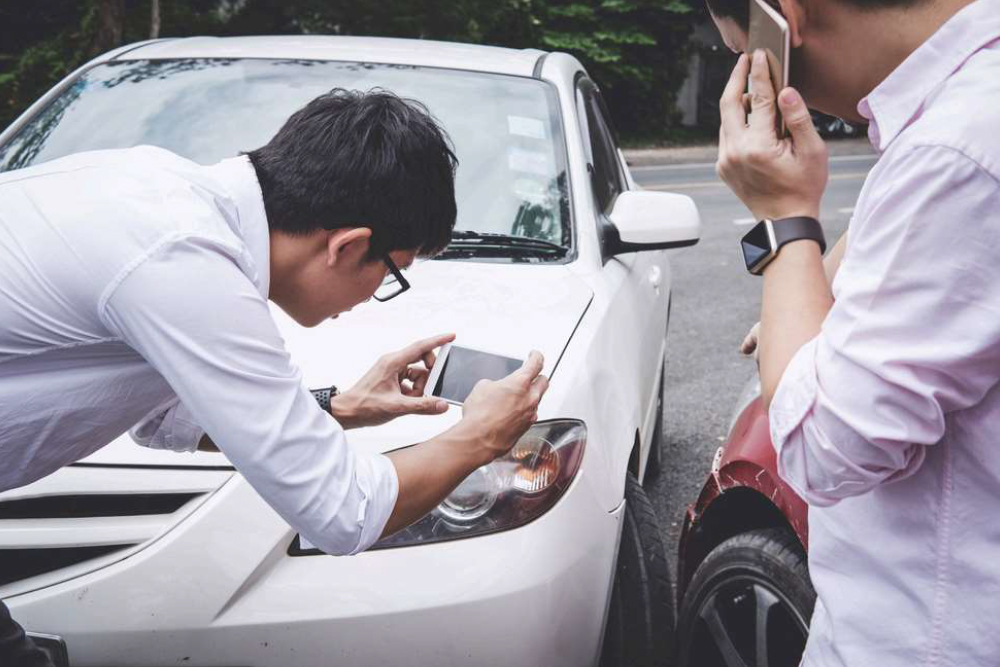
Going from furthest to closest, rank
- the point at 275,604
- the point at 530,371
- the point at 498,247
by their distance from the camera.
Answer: the point at 498,247
the point at 275,604
the point at 530,371

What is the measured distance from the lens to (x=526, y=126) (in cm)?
309

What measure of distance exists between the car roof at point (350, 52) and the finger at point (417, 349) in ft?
5.49

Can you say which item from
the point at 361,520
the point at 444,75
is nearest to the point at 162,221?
the point at 361,520

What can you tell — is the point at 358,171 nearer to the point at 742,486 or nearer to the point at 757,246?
the point at 757,246

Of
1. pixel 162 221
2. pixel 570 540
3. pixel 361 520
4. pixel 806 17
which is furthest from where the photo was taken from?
pixel 570 540

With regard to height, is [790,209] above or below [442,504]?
above

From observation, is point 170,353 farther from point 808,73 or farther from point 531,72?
point 531,72

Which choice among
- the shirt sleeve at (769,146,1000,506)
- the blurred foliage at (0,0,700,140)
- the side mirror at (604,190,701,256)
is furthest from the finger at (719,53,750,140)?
the blurred foliage at (0,0,700,140)

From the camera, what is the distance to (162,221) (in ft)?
3.95

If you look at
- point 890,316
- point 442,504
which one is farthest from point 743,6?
point 442,504

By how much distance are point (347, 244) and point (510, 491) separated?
72cm

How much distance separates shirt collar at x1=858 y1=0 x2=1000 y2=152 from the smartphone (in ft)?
0.36

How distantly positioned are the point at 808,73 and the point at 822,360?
0.37 m

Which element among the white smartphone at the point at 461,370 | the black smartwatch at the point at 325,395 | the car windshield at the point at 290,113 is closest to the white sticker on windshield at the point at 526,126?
the car windshield at the point at 290,113
